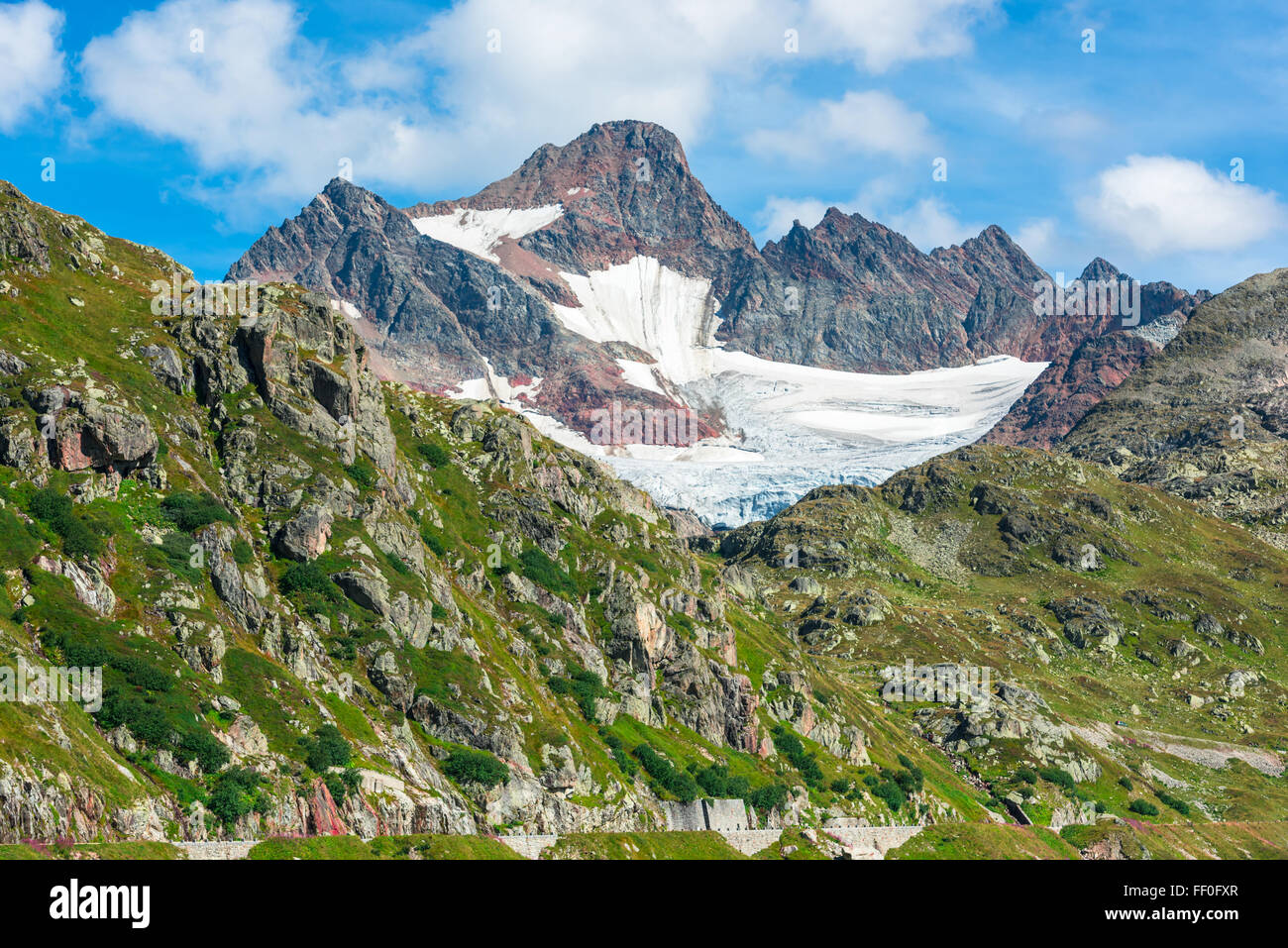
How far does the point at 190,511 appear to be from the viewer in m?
108

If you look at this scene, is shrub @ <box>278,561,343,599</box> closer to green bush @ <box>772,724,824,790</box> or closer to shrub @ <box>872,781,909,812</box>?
green bush @ <box>772,724,824,790</box>

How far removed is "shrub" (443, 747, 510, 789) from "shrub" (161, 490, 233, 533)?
33423mm

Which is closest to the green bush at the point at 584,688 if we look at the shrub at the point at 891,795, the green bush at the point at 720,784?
the green bush at the point at 720,784

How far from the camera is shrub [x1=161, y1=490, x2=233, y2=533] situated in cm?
10688

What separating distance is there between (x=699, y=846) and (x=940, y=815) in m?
89.0

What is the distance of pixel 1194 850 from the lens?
141 m

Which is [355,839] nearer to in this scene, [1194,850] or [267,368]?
[267,368]

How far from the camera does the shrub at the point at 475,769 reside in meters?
105

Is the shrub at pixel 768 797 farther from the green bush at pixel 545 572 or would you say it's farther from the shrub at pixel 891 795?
the green bush at pixel 545 572

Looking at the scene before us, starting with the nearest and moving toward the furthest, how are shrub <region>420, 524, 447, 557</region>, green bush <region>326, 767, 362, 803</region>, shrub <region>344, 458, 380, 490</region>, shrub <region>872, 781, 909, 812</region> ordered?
1. green bush <region>326, 767, 362, 803</region>
2. shrub <region>344, 458, 380, 490</region>
3. shrub <region>420, 524, 447, 557</region>
4. shrub <region>872, 781, 909, 812</region>

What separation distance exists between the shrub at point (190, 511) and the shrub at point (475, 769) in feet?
110

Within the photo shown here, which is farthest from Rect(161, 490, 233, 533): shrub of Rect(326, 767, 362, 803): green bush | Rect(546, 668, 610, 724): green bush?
Rect(546, 668, 610, 724): green bush

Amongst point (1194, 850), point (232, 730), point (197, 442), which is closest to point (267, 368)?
point (197, 442)

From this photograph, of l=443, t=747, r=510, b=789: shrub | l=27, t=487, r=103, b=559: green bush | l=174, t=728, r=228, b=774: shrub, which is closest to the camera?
l=174, t=728, r=228, b=774: shrub
